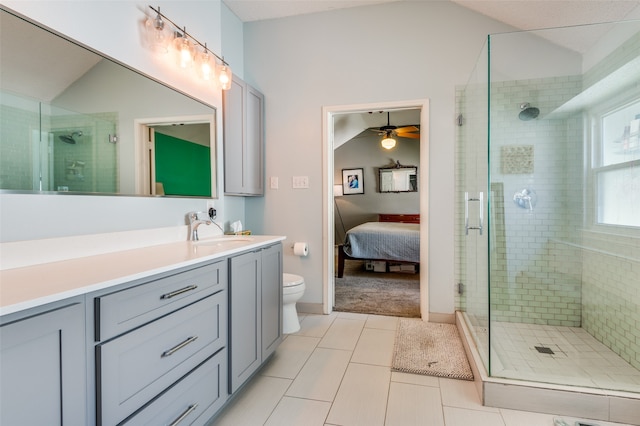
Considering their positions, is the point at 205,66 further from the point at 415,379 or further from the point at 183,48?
the point at 415,379

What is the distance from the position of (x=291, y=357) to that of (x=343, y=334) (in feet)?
1.79

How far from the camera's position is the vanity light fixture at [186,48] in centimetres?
183

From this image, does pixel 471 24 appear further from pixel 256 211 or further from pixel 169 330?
pixel 169 330

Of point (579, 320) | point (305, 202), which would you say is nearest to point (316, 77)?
point (305, 202)

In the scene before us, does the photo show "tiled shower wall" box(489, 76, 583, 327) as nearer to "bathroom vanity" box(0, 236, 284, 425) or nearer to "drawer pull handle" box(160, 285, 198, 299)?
"bathroom vanity" box(0, 236, 284, 425)

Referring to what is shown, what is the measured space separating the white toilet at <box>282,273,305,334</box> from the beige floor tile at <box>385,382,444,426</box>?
97 centimetres

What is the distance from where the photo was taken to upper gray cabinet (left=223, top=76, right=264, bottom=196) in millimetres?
2549

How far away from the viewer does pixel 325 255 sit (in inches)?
116

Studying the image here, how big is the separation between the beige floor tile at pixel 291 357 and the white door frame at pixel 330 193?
600 millimetres

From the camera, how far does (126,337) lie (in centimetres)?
98

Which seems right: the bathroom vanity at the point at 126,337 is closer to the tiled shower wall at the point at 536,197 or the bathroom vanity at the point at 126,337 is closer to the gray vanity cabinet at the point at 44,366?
the gray vanity cabinet at the point at 44,366

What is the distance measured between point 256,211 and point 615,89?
2.82 meters

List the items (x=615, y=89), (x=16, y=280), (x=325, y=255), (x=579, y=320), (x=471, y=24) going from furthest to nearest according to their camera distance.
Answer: (x=325, y=255) < (x=471, y=24) < (x=579, y=320) < (x=615, y=89) < (x=16, y=280)

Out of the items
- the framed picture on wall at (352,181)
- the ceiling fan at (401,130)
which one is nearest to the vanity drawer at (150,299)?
the ceiling fan at (401,130)
